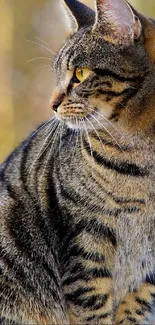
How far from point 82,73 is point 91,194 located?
397 mm

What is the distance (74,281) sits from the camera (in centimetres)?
200

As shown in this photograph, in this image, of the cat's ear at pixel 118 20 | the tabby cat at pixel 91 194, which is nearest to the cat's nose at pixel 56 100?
the tabby cat at pixel 91 194

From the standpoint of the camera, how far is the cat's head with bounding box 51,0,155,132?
1.87 metres

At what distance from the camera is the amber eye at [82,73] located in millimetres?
1916

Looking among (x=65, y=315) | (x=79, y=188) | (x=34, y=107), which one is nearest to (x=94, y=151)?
(x=79, y=188)

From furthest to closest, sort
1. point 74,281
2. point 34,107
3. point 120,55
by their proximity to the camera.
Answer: point 34,107, point 74,281, point 120,55

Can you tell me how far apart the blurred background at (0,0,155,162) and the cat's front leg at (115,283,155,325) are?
1.90 metres

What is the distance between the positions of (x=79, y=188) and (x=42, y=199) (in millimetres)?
195

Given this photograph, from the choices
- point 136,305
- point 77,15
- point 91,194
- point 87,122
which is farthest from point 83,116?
point 136,305

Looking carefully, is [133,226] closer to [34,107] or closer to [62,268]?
[62,268]

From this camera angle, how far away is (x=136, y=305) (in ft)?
7.18

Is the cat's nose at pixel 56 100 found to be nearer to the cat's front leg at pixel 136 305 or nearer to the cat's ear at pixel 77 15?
the cat's ear at pixel 77 15

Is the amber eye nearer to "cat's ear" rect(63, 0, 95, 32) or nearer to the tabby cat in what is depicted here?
the tabby cat

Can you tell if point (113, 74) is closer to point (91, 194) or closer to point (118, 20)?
point (118, 20)
